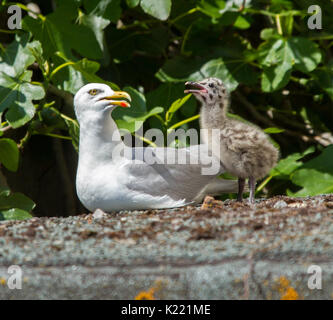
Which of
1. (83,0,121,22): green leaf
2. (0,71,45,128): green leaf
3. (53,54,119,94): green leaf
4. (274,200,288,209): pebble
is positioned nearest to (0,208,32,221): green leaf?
(0,71,45,128): green leaf

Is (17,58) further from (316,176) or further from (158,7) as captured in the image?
(316,176)

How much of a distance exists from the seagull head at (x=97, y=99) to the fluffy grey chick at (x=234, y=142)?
0.33 m

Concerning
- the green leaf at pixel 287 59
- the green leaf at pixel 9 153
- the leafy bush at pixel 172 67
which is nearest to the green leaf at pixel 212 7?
the leafy bush at pixel 172 67

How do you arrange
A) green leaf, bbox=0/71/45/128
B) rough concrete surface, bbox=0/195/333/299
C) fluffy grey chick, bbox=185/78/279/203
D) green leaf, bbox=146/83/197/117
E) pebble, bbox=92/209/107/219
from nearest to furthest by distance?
rough concrete surface, bbox=0/195/333/299, pebble, bbox=92/209/107/219, fluffy grey chick, bbox=185/78/279/203, green leaf, bbox=0/71/45/128, green leaf, bbox=146/83/197/117

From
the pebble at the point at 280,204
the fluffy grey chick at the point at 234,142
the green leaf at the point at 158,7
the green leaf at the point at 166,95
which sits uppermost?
the green leaf at the point at 158,7

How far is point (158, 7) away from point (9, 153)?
1.01 m

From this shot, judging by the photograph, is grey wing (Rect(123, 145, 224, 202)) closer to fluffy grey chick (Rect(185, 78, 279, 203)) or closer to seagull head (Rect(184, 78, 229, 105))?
fluffy grey chick (Rect(185, 78, 279, 203))

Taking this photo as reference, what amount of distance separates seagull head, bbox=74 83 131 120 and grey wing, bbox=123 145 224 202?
0.20 m

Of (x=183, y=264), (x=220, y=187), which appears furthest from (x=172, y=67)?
(x=183, y=264)

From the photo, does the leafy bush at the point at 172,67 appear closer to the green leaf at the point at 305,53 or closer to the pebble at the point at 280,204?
the green leaf at the point at 305,53

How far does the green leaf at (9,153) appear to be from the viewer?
307 cm

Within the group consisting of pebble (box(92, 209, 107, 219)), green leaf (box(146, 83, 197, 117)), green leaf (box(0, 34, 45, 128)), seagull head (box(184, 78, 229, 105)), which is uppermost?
green leaf (box(146, 83, 197, 117))

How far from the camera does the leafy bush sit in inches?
121
